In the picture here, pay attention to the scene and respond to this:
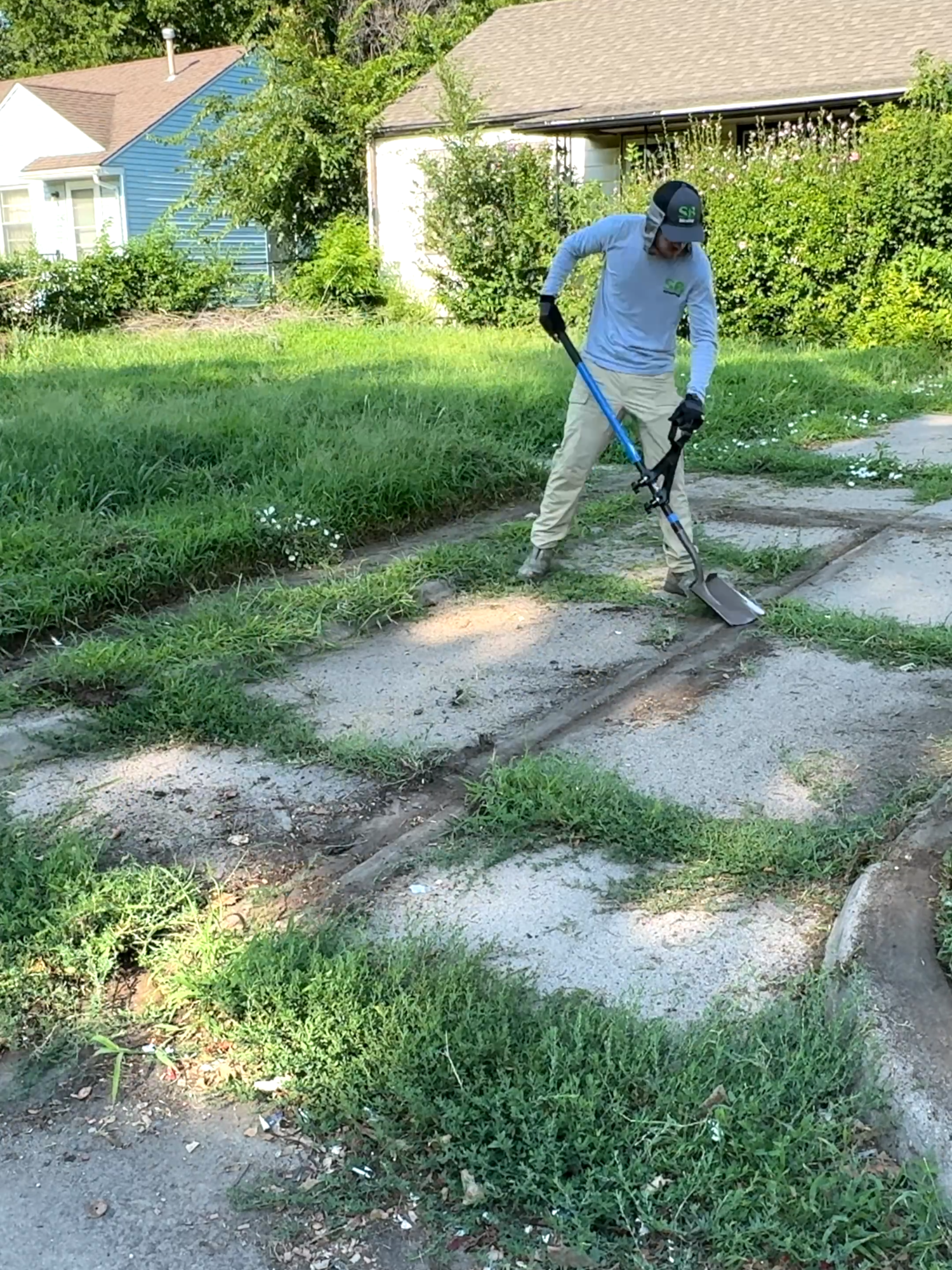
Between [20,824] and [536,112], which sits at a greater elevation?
[536,112]

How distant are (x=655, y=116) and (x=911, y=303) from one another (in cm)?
542

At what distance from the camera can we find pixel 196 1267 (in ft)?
7.29

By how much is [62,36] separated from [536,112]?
27924 millimetres

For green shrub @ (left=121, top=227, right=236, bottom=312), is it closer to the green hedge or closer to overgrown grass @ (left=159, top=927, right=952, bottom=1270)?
the green hedge

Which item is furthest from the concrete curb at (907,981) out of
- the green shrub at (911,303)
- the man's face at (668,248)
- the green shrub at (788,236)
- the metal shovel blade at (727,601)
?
the green shrub at (788,236)

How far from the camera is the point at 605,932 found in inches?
125

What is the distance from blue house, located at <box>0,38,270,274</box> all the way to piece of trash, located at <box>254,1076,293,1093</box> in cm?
2565

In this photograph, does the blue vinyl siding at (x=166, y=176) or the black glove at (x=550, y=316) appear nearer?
the black glove at (x=550, y=316)

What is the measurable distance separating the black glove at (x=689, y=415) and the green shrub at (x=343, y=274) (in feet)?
51.3

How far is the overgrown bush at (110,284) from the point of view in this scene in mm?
16906

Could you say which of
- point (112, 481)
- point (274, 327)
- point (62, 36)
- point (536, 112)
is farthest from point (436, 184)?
point (62, 36)

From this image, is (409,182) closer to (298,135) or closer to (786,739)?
(298,135)

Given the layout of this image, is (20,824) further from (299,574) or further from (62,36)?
(62,36)

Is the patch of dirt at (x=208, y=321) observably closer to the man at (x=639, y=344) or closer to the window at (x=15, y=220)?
the man at (x=639, y=344)
